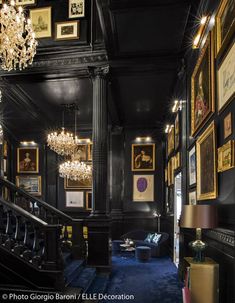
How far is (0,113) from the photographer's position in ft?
31.7

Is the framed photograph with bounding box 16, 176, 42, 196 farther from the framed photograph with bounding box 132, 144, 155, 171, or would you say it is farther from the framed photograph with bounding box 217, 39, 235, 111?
the framed photograph with bounding box 217, 39, 235, 111

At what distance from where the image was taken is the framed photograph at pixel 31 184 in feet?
37.4

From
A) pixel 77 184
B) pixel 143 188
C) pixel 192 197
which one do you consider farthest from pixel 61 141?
pixel 192 197

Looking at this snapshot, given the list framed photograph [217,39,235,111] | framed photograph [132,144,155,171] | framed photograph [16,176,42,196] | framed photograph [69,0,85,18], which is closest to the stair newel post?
framed photograph [217,39,235,111]

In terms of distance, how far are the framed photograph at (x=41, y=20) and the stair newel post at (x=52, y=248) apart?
406cm

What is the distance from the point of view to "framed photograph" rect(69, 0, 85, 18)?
240 inches

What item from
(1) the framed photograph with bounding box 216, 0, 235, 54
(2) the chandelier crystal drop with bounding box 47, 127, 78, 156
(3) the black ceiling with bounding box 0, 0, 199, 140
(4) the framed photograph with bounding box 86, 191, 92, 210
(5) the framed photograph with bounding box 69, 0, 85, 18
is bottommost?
(4) the framed photograph with bounding box 86, 191, 92, 210

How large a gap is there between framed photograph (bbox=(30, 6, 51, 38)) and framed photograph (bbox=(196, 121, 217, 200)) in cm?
405

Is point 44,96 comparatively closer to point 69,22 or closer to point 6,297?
point 69,22

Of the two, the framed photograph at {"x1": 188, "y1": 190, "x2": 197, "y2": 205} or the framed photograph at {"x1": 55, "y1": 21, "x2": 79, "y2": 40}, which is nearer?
the framed photograph at {"x1": 188, "y1": 190, "x2": 197, "y2": 205}

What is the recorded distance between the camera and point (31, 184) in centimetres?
1149

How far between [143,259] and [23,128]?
6.73 meters

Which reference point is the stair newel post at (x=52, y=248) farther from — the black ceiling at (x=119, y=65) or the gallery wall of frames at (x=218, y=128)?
the black ceiling at (x=119, y=65)

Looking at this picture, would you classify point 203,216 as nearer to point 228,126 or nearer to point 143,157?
point 228,126
